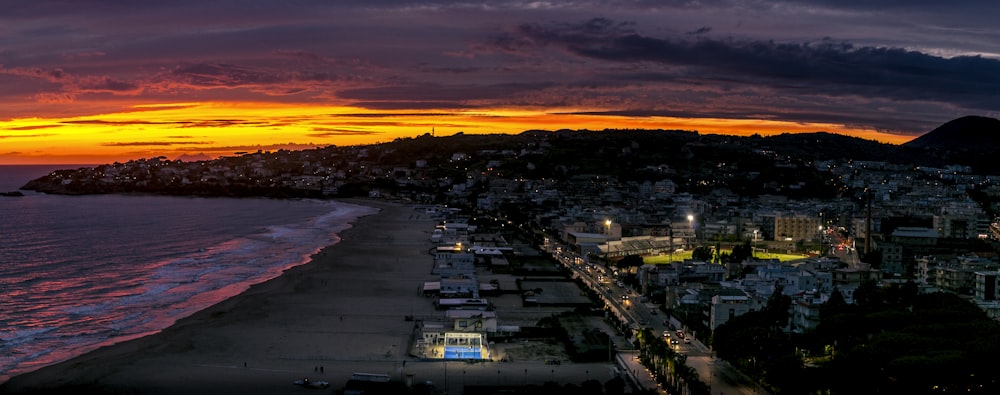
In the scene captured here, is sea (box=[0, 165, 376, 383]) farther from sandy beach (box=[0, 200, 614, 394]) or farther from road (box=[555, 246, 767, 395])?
road (box=[555, 246, 767, 395])

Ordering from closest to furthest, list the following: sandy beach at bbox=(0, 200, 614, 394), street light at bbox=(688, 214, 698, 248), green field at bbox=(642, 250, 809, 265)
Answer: sandy beach at bbox=(0, 200, 614, 394), green field at bbox=(642, 250, 809, 265), street light at bbox=(688, 214, 698, 248)

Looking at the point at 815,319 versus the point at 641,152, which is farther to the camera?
the point at 641,152

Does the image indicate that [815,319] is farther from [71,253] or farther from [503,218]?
[503,218]

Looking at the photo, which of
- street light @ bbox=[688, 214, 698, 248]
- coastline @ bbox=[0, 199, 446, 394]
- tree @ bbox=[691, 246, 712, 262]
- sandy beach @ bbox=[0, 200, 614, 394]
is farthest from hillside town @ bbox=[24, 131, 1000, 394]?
coastline @ bbox=[0, 199, 446, 394]

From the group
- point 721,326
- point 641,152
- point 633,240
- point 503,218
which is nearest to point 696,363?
point 721,326

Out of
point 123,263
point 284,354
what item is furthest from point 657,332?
point 123,263

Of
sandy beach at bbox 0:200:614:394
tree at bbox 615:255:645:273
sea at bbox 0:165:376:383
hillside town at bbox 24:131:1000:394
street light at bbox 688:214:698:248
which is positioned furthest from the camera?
street light at bbox 688:214:698:248

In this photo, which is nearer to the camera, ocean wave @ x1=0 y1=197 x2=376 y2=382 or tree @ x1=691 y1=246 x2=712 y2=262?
ocean wave @ x1=0 y1=197 x2=376 y2=382
